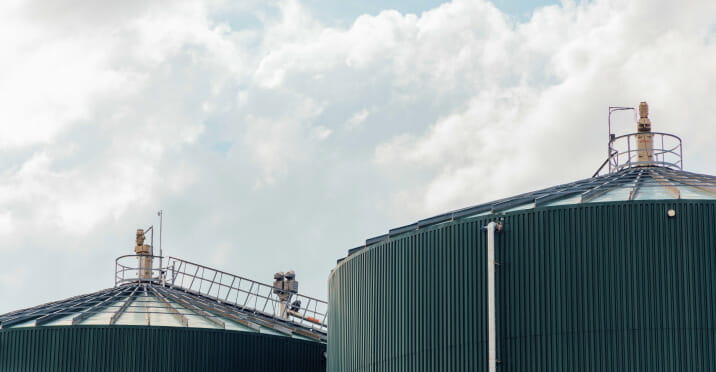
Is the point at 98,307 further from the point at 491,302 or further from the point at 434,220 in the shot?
the point at 491,302

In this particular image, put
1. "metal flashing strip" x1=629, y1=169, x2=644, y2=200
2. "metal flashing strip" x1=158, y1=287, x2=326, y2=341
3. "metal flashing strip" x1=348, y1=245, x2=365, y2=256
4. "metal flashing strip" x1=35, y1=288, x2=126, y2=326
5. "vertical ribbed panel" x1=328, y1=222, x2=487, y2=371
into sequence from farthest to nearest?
"metal flashing strip" x1=158, y1=287, x2=326, y2=341 < "metal flashing strip" x1=35, y1=288, x2=126, y2=326 < "metal flashing strip" x1=348, y1=245, x2=365, y2=256 < "metal flashing strip" x1=629, y1=169, x2=644, y2=200 < "vertical ribbed panel" x1=328, y1=222, x2=487, y2=371

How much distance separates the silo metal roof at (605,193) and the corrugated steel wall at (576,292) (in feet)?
5.73

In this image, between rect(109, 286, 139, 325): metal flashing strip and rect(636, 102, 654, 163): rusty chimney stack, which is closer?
rect(636, 102, 654, 163): rusty chimney stack

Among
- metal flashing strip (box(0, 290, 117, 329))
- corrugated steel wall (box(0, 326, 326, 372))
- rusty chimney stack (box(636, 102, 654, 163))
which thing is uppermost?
rusty chimney stack (box(636, 102, 654, 163))

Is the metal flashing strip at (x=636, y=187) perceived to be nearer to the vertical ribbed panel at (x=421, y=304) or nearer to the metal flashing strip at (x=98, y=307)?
the vertical ribbed panel at (x=421, y=304)

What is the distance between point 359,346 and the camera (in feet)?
154

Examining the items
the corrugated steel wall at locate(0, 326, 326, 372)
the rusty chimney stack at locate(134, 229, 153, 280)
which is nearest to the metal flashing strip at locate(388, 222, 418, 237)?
the corrugated steel wall at locate(0, 326, 326, 372)

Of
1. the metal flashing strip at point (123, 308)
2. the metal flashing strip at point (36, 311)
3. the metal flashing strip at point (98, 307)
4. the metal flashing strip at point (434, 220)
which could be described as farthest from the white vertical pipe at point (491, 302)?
the metal flashing strip at point (36, 311)

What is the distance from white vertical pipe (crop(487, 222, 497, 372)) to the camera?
40.2 meters

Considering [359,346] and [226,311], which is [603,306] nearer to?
[359,346]

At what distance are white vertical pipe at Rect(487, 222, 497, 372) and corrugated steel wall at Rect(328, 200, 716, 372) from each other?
25cm

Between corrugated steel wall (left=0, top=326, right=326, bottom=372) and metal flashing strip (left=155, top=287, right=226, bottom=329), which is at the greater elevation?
metal flashing strip (left=155, top=287, right=226, bottom=329)

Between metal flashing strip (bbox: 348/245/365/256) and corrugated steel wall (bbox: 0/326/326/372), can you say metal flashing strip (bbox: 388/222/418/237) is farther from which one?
corrugated steel wall (bbox: 0/326/326/372)

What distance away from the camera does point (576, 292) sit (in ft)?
131
